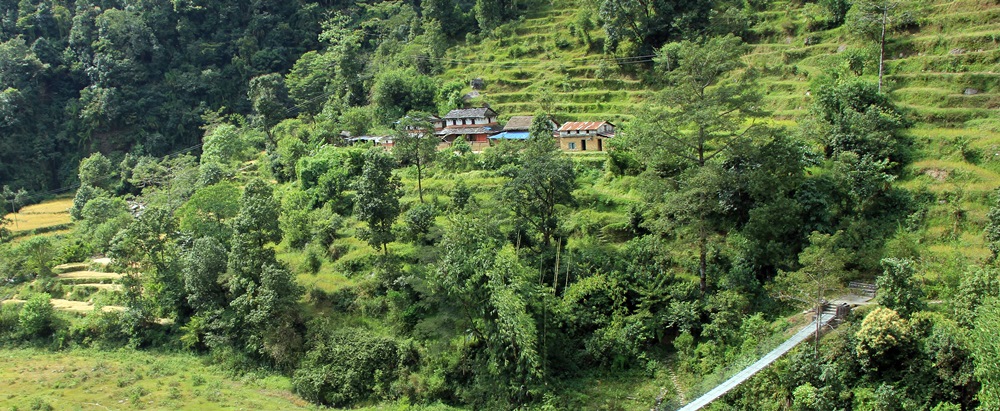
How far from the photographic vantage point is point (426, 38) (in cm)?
4469

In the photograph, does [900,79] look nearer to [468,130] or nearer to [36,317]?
[468,130]

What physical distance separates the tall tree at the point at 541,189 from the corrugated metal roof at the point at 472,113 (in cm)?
1147

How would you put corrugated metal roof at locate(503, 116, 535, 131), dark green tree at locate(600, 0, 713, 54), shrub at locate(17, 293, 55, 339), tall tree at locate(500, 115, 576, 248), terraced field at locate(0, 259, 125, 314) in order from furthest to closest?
dark green tree at locate(600, 0, 713, 54) → corrugated metal roof at locate(503, 116, 535, 131) → terraced field at locate(0, 259, 125, 314) → shrub at locate(17, 293, 55, 339) → tall tree at locate(500, 115, 576, 248)

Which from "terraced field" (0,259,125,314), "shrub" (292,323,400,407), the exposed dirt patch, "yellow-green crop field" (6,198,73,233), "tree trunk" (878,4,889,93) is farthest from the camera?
"yellow-green crop field" (6,198,73,233)

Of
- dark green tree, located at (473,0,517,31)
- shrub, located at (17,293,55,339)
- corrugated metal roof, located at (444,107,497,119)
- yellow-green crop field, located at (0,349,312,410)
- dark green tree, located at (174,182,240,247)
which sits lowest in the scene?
yellow-green crop field, located at (0,349,312,410)

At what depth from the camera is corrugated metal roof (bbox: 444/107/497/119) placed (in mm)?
34375

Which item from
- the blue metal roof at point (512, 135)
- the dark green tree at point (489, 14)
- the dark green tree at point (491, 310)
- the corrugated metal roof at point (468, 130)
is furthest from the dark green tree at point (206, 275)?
the dark green tree at point (489, 14)

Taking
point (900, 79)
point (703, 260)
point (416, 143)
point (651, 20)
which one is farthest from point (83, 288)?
point (900, 79)

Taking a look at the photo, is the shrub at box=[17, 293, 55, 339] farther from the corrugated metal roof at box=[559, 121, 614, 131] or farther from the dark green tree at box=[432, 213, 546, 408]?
the corrugated metal roof at box=[559, 121, 614, 131]

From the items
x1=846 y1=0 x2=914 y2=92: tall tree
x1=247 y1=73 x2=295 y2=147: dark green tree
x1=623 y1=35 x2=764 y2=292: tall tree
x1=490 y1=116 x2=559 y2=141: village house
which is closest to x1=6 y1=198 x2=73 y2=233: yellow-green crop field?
x1=247 y1=73 x2=295 y2=147: dark green tree

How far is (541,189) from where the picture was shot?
22344 mm

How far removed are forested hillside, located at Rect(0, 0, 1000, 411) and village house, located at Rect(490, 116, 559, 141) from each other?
1.35 metres

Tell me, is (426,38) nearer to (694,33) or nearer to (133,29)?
(694,33)

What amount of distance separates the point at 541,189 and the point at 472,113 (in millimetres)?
13197
